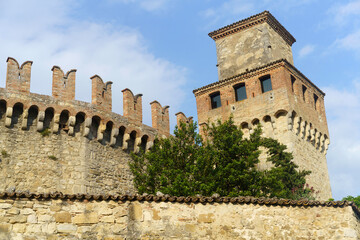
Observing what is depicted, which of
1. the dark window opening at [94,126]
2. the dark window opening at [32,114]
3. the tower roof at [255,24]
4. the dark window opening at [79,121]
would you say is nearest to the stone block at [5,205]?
the dark window opening at [32,114]

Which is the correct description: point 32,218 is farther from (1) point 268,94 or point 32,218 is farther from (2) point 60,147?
(1) point 268,94

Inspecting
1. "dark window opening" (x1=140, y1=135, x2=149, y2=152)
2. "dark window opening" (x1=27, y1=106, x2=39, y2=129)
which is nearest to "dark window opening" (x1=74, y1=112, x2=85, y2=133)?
"dark window opening" (x1=27, y1=106, x2=39, y2=129)

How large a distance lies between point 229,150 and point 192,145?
1.48m

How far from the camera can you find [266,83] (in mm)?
25969

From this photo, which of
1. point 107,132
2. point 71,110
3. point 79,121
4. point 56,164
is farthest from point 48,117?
point 107,132

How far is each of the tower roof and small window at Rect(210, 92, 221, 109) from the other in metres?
4.00

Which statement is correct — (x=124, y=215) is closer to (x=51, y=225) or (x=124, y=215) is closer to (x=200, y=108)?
(x=51, y=225)

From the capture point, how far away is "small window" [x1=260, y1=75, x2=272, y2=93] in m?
25.7

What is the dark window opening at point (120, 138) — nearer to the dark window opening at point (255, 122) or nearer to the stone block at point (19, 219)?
the dark window opening at point (255, 122)

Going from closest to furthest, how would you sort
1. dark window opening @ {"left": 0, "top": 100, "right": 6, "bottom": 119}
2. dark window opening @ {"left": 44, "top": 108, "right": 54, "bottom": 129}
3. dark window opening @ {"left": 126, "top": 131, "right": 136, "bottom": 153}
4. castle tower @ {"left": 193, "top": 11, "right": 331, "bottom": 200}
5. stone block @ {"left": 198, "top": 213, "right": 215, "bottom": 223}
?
stone block @ {"left": 198, "top": 213, "right": 215, "bottom": 223}
dark window opening @ {"left": 0, "top": 100, "right": 6, "bottom": 119}
dark window opening @ {"left": 44, "top": 108, "right": 54, "bottom": 129}
dark window opening @ {"left": 126, "top": 131, "right": 136, "bottom": 153}
castle tower @ {"left": 193, "top": 11, "right": 331, "bottom": 200}

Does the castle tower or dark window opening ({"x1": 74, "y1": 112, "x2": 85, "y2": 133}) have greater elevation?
the castle tower

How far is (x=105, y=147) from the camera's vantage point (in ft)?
62.3

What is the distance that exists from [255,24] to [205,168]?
42.7 feet

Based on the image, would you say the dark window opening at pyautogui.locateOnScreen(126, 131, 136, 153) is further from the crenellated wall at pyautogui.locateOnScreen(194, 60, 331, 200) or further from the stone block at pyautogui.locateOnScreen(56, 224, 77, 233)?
the stone block at pyautogui.locateOnScreen(56, 224, 77, 233)
